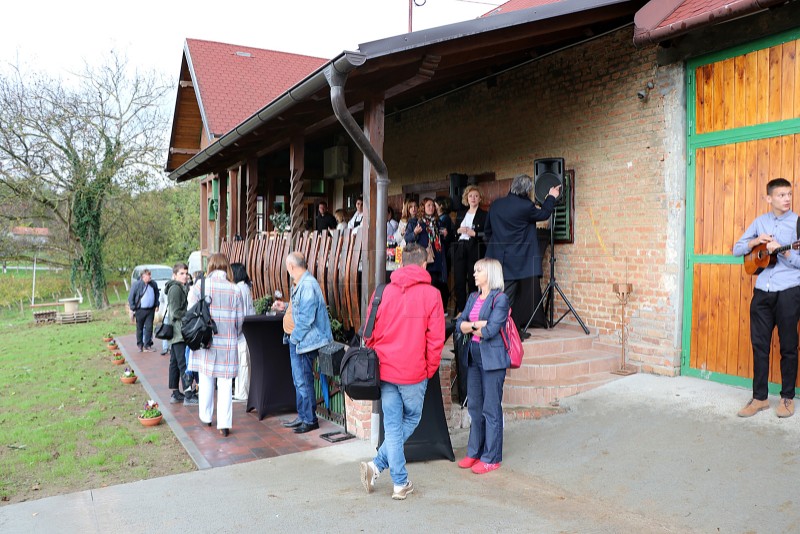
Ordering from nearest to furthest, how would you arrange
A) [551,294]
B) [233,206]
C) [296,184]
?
1. [551,294]
2. [296,184]
3. [233,206]

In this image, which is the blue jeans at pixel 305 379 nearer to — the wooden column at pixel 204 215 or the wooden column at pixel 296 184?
the wooden column at pixel 296 184

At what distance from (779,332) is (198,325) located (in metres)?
A: 4.86

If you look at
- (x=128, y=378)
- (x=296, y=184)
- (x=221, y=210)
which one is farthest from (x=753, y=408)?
(x=221, y=210)

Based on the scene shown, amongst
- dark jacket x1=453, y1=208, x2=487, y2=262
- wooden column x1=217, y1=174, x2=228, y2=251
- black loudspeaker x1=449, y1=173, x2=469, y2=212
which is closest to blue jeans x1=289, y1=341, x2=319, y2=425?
dark jacket x1=453, y1=208, x2=487, y2=262

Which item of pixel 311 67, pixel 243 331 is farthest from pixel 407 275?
pixel 311 67

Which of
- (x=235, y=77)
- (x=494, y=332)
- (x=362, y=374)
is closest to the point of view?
(x=362, y=374)

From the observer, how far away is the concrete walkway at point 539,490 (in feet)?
12.6

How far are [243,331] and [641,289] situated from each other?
4.17 m

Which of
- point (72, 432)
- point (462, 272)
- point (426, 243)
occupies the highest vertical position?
point (426, 243)

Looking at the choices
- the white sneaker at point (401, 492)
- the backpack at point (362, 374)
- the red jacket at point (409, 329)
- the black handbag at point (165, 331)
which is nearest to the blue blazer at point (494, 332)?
the red jacket at point (409, 329)

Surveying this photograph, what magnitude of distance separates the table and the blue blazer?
107 inches

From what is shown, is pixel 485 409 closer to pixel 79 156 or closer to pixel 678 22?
pixel 678 22

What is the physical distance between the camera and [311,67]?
758 inches

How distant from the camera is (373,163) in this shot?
19.0 feet
